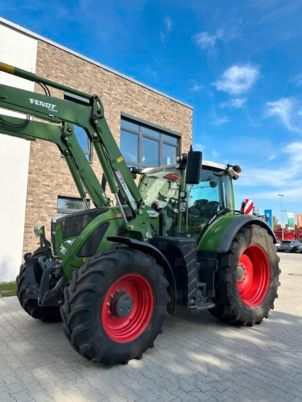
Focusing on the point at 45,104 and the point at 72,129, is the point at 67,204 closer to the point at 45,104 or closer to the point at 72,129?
the point at 72,129

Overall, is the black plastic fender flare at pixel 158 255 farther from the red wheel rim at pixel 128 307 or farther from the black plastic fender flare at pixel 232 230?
the black plastic fender flare at pixel 232 230

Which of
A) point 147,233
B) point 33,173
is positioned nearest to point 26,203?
point 33,173

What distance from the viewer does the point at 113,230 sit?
432cm

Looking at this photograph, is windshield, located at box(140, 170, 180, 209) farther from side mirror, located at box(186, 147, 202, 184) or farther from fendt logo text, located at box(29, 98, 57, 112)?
fendt logo text, located at box(29, 98, 57, 112)

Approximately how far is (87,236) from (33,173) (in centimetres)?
622

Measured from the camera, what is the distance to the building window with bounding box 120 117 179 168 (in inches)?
488

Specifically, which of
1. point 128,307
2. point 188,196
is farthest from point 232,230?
point 128,307

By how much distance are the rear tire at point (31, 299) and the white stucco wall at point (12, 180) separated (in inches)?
173

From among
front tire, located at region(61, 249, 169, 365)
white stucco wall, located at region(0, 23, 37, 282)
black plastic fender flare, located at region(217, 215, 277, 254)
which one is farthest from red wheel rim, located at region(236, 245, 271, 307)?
white stucco wall, located at region(0, 23, 37, 282)

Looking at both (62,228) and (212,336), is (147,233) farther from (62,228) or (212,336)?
(212,336)

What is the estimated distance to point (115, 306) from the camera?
381 centimetres

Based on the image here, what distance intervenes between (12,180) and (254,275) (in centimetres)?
659

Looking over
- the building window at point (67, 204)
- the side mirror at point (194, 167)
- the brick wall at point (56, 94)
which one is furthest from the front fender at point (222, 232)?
the building window at point (67, 204)

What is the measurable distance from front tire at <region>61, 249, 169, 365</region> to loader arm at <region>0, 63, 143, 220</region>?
924 millimetres
